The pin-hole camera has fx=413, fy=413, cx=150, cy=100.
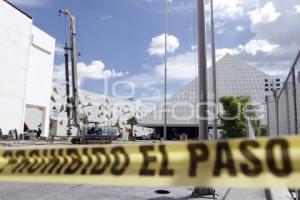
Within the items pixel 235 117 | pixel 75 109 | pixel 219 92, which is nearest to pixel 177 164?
pixel 75 109

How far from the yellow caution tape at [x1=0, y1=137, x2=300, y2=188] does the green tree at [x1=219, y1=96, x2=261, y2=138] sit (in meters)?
45.5

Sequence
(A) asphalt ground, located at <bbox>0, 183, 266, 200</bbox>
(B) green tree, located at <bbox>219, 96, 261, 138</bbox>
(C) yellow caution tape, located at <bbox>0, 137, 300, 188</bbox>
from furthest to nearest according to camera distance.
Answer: (B) green tree, located at <bbox>219, 96, 261, 138</bbox>
(A) asphalt ground, located at <bbox>0, 183, 266, 200</bbox>
(C) yellow caution tape, located at <bbox>0, 137, 300, 188</bbox>

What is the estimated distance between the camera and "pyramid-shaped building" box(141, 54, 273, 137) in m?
102

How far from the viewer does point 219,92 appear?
10475 cm

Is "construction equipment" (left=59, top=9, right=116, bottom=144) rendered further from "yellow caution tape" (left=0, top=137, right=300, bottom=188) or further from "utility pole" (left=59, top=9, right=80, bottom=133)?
"yellow caution tape" (left=0, top=137, right=300, bottom=188)

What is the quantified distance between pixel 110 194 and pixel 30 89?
2067 inches

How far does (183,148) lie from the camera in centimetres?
316

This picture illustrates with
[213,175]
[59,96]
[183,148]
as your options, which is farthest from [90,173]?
[59,96]

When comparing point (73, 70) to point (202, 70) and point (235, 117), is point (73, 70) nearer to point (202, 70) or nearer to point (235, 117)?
point (235, 117)

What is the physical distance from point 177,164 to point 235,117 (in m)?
47.6

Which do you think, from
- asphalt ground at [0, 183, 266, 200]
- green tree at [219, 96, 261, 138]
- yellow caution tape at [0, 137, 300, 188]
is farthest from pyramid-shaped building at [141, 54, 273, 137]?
yellow caution tape at [0, 137, 300, 188]

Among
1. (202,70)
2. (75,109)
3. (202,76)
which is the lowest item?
(202,76)

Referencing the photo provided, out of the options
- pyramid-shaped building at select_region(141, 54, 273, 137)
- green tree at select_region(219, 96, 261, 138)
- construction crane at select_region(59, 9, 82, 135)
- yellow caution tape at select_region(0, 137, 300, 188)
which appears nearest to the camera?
yellow caution tape at select_region(0, 137, 300, 188)

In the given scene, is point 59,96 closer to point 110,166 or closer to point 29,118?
point 29,118
